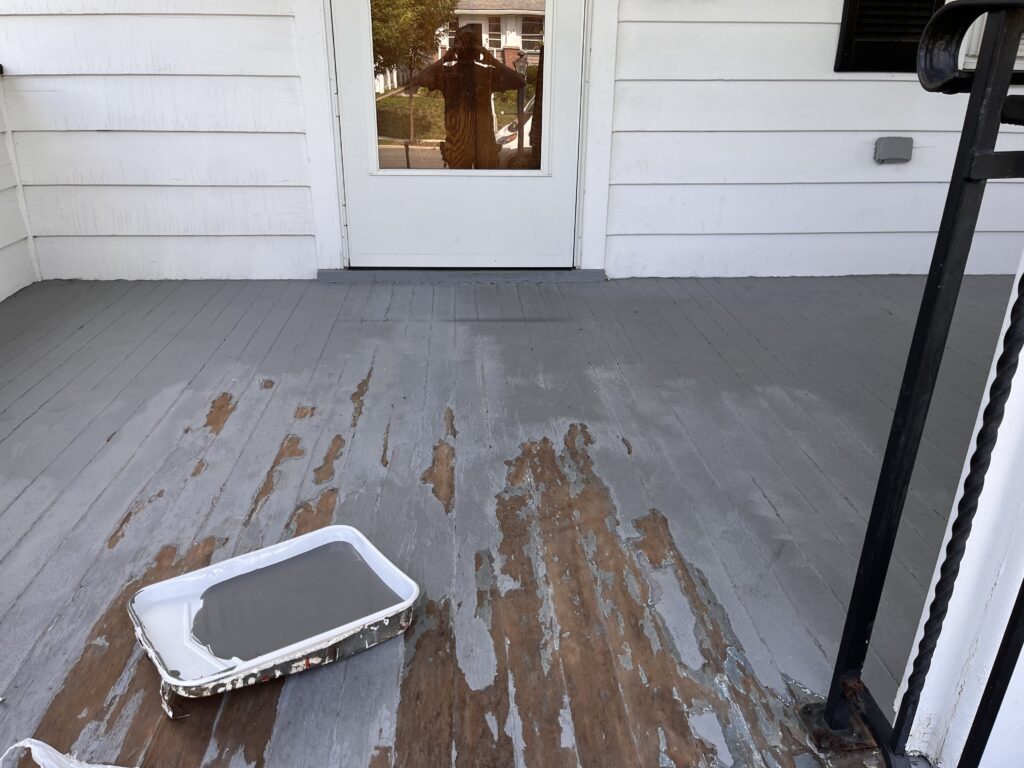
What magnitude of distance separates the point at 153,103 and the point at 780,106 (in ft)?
9.40

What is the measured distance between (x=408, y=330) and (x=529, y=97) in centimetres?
129

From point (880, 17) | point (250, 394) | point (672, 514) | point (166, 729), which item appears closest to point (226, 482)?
point (250, 394)

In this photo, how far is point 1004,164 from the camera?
0.96 metres

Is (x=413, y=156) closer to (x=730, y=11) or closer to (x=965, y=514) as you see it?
(x=730, y=11)

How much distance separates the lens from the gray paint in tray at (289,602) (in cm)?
152

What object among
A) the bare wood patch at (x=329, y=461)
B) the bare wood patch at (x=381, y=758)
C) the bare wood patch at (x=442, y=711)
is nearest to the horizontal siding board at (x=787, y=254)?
the bare wood patch at (x=329, y=461)

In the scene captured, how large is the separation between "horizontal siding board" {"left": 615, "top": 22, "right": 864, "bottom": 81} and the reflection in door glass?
44 cm

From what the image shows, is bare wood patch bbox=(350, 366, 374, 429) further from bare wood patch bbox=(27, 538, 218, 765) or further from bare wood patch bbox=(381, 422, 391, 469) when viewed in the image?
bare wood patch bbox=(27, 538, 218, 765)

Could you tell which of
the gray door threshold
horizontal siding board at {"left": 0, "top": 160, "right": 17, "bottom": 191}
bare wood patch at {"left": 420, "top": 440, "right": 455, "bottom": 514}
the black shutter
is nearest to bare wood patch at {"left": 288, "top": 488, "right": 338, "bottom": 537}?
bare wood patch at {"left": 420, "top": 440, "right": 455, "bottom": 514}

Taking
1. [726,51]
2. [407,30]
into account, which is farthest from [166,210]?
[726,51]

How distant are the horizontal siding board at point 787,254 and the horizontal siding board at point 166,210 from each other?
159 cm

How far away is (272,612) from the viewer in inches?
62.2

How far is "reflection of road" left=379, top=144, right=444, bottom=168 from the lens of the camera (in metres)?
3.67

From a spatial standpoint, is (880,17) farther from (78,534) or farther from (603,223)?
(78,534)
